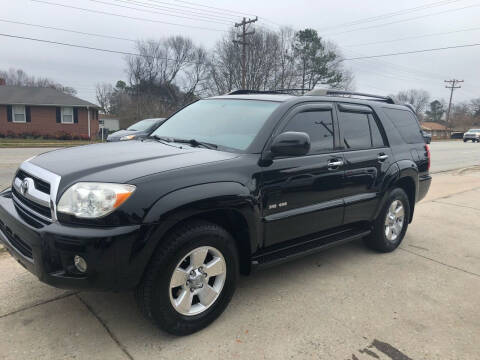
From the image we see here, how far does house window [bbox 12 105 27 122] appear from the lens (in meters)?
26.7

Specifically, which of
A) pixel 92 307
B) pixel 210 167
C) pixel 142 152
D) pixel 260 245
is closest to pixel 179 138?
pixel 142 152

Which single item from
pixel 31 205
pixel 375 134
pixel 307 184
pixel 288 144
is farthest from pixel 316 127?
pixel 31 205

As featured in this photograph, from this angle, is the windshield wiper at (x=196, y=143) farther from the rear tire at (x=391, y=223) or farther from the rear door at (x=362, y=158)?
the rear tire at (x=391, y=223)

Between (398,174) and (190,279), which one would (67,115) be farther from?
(190,279)

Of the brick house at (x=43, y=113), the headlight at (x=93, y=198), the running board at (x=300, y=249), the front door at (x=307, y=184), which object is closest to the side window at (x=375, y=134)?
the front door at (x=307, y=184)

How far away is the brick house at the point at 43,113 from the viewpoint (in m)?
26.6

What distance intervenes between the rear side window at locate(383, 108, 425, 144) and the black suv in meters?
0.43

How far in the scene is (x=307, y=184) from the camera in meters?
3.35

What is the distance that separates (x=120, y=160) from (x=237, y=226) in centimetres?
101

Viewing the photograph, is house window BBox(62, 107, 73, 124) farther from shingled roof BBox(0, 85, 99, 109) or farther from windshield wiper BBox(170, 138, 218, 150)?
windshield wiper BBox(170, 138, 218, 150)

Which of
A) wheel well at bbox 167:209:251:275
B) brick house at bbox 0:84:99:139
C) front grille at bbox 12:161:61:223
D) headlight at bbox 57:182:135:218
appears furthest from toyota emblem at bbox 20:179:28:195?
brick house at bbox 0:84:99:139

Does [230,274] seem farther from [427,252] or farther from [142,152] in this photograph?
[427,252]

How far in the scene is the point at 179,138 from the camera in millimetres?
3598

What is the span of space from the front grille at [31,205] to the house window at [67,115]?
27868 millimetres
